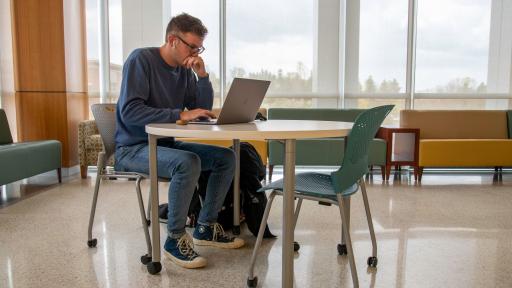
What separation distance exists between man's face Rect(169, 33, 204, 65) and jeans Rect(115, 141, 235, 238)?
0.50 meters

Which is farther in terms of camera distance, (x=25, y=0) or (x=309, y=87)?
(x=309, y=87)

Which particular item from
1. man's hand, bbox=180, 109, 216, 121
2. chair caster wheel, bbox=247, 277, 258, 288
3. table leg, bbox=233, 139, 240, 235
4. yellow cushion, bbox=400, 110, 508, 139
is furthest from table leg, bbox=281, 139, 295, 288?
yellow cushion, bbox=400, 110, 508, 139

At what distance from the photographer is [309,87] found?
5.65m

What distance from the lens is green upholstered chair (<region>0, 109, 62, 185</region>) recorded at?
3.46 m

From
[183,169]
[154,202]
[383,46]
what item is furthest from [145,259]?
[383,46]

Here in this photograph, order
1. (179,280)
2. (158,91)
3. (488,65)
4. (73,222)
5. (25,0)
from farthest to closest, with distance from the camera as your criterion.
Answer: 1. (488,65)
2. (25,0)
3. (73,222)
4. (158,91)
5. (179,280)

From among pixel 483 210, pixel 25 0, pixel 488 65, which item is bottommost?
pixel 483 210

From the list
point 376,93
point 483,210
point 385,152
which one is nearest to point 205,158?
point 483,210

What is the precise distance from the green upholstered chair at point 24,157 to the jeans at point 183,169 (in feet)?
5.79

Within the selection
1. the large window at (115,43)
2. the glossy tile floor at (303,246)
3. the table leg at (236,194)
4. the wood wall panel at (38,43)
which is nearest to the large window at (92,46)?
the large window at (115,43)

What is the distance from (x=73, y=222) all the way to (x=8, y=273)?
879 millimetres

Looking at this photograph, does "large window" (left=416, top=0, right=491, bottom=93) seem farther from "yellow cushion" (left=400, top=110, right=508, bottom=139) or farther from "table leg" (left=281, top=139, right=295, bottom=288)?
"table leg" (left=281, top=139, right=295, bottom=288)

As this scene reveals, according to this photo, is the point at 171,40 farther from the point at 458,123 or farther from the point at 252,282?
the point at 458,123

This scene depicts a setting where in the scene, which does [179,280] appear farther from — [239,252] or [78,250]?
[78,250]
